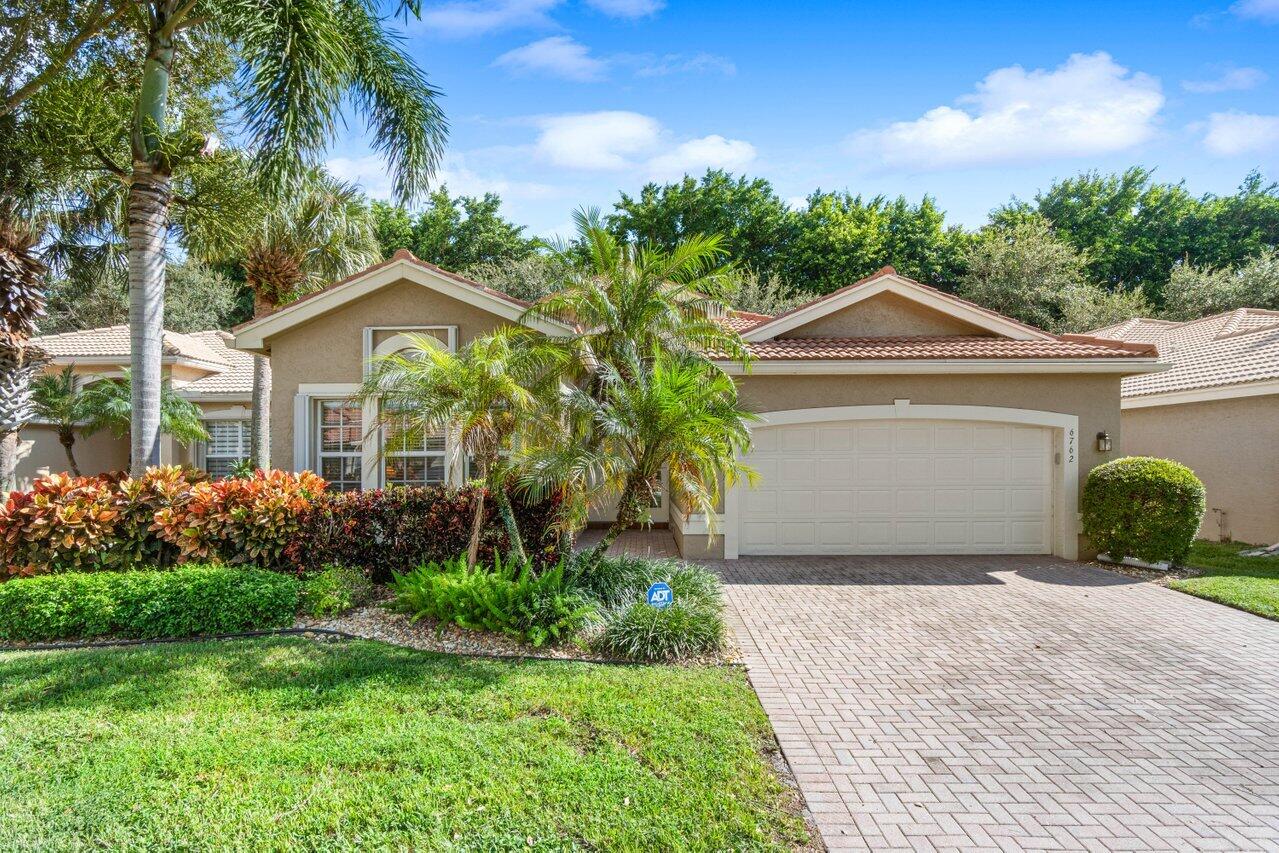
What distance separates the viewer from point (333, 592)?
7492mm

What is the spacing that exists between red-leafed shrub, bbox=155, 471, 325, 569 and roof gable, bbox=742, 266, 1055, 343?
332 inches

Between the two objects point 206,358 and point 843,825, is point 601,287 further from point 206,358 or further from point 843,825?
point 206,358

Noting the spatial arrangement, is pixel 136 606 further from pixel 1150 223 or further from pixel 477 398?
pixel 1150 223

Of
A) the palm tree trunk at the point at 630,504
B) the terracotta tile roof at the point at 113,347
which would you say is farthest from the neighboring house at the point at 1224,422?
the terracotta tile roof at the point at 113,347

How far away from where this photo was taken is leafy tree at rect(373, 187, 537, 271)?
108 feet

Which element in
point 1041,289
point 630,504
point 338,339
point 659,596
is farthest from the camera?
point 1041,289

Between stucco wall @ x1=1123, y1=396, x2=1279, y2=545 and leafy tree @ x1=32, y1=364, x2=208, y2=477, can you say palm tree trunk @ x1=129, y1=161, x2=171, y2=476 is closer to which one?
leafy tree @ x1=32, y1=364, x2=208, y2=477

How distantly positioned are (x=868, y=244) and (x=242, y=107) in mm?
26995

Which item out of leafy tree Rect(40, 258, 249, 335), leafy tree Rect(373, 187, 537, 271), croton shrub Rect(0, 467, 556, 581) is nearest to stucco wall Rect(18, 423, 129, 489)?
croton shrub Rect(0, 467, 556, 581)

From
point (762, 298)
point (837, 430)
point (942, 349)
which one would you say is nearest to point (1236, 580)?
point (942, 349)

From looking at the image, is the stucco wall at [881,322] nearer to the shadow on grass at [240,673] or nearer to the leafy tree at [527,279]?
the shadow on grass at [240,673]

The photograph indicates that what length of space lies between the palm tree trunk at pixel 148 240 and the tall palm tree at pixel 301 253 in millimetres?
3495

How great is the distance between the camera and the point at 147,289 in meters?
9.05

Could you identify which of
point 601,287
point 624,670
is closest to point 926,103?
point 601,287
